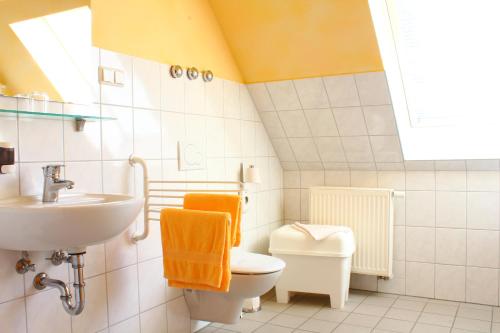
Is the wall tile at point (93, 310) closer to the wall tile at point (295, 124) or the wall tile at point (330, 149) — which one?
the wall tile at point (295, 124)

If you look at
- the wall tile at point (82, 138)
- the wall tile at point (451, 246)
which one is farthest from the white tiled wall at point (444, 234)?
the wall tile at point (82, 138)

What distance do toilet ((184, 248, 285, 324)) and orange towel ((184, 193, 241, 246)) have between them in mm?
222

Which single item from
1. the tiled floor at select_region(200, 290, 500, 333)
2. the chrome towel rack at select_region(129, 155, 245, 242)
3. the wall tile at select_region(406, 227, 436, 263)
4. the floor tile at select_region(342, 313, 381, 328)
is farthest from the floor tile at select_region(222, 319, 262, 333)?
the wall tile at select_region(406, 227, 436, 263)

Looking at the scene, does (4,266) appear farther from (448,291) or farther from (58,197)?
(448,291)

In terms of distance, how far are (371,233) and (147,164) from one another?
1843 millimetres

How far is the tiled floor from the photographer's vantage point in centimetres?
294

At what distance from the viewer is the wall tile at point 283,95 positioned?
3.38 meters

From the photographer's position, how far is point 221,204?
2453mm

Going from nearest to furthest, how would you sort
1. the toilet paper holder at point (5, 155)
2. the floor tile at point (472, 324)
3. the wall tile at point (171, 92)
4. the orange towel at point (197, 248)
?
the toilet paper holder at point (5, 155) < the orange towel at point (197, 248) < the wall tile at point (171, 92) < the floor tile at point (472, 324)

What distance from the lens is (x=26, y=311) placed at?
193 centimetres

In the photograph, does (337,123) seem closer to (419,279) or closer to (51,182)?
(419,279)

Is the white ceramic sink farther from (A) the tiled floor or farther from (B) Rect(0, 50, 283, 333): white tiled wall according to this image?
(A) the tiled floor

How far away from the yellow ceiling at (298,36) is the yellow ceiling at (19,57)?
137 cm

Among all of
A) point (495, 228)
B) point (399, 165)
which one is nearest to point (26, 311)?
point (399, 165)
